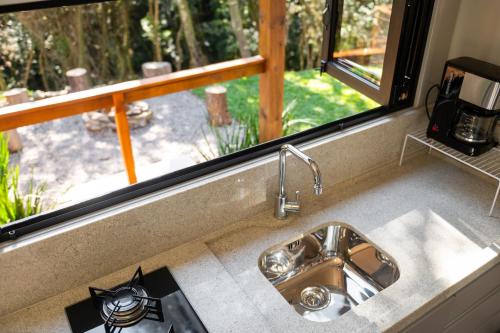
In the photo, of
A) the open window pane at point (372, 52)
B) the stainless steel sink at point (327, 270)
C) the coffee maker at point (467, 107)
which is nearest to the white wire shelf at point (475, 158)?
the coffee maker at point (467, 107)

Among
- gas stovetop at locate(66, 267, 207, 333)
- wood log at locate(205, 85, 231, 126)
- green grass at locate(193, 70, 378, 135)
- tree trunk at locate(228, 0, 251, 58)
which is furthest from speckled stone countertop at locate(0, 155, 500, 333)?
tree trunk at locate(228, 0, 251, 58)

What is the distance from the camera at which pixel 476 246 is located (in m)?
1.39

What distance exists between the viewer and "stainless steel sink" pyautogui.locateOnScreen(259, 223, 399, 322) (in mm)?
1412

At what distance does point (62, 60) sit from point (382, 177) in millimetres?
4256

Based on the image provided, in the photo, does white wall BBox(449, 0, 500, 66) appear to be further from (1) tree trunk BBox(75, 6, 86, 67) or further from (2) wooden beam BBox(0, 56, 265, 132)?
(1) tree trunk BBox(75, 6, 86, 67)

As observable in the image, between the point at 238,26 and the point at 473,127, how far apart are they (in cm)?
403

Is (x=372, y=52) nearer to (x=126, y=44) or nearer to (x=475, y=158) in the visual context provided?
(x=475, y=158)

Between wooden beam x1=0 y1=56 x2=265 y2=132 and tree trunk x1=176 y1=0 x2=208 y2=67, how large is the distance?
3.16 meters

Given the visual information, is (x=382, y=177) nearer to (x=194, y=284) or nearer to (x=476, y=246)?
(x=476, y=246)

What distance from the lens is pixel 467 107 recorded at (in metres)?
1.57

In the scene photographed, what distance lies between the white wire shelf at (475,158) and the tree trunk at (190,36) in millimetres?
4045

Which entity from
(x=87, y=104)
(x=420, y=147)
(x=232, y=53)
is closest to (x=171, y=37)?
(x=232, y=53)

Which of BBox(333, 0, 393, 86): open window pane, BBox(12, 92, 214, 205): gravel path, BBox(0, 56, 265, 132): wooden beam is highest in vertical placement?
BBox(333, 0, 393, 86): open window pane

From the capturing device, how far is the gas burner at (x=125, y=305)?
3.68ft
